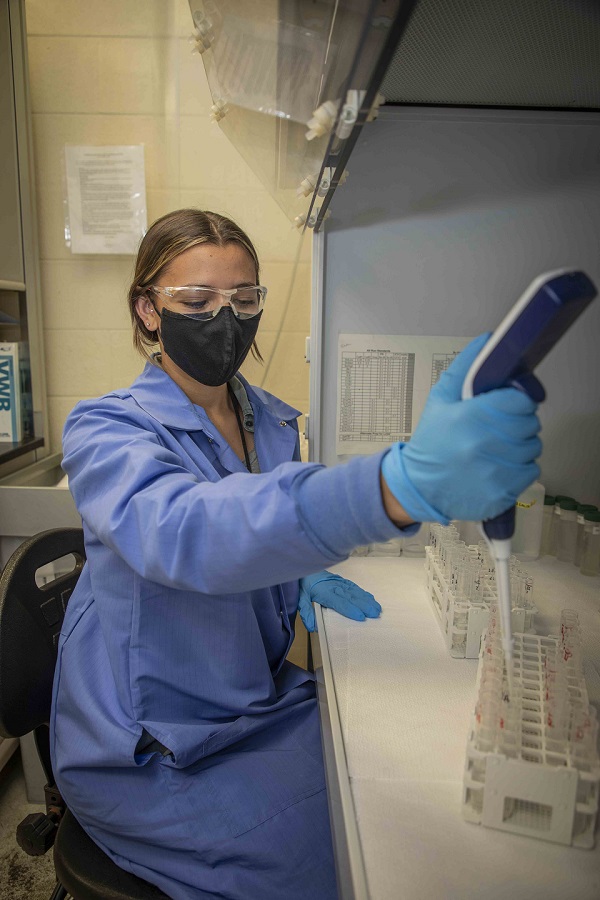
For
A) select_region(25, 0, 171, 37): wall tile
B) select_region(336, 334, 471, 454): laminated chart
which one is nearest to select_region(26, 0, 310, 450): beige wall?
select_region(25, 0, 171, 37): wall tile

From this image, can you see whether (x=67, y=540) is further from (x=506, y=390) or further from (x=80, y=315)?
(x=80, y=315)

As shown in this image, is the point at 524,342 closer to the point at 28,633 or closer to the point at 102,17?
the point at 28,633

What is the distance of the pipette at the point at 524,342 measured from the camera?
0.53 metres

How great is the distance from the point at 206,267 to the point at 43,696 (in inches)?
33.0

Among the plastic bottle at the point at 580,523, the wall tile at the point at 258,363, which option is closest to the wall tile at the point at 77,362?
the wall tile at the point at 258,363

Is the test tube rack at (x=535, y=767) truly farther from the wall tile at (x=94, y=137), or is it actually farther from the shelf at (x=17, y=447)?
the wall tile at (x=94, y=137)

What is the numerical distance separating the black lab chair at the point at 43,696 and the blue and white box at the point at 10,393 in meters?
0.93

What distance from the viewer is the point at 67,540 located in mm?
1254

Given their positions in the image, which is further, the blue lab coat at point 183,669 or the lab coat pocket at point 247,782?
the lab coat pocket at point 247,782

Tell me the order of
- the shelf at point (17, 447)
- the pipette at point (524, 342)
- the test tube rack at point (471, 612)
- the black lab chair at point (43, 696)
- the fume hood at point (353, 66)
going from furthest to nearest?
the shelf at point (17, 447) → the test tube rack at point (471, 612) → the black lab chair at point (43, 696) → the fume hood at point (353, 66) → the pipette at point (524, 342)

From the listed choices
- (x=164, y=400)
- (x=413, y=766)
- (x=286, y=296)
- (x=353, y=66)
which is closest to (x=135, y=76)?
(x=286, y=296)

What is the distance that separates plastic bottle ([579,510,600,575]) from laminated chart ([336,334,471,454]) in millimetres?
452

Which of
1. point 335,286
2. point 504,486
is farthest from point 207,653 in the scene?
point 335,286

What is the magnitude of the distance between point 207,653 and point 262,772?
0.21 m
